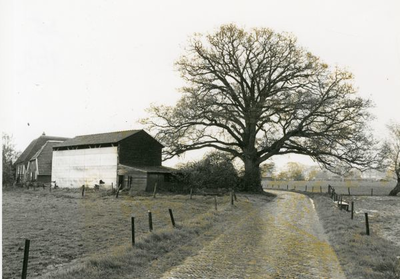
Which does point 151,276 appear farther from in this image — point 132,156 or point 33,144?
point 33,144

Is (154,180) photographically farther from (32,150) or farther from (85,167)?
(32,150)

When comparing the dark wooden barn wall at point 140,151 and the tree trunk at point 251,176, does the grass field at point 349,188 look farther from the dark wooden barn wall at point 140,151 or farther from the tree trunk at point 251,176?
the dark wooden barn wall at point 140,151

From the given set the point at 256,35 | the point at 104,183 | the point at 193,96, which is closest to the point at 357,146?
the point at 256,35

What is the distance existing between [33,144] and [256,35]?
43.4m

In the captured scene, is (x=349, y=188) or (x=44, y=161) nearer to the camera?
(x=44, y=161)

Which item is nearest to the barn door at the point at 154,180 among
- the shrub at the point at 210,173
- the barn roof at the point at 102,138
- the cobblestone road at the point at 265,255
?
the shrub at the point at 210,173

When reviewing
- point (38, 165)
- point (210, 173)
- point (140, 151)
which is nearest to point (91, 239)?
point (210, 173)

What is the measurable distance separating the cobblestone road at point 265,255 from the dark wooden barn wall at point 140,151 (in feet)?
74.2

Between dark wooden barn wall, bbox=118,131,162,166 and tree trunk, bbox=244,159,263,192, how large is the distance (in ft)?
33.8

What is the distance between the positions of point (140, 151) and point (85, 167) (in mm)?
6399

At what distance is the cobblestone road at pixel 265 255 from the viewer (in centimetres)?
916

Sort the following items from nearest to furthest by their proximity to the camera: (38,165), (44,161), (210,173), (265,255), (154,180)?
(265,255), (210,173), (154,180), (38,165), (44,161)

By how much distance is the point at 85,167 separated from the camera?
3888 cm

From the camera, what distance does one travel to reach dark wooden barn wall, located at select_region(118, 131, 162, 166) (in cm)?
3706
